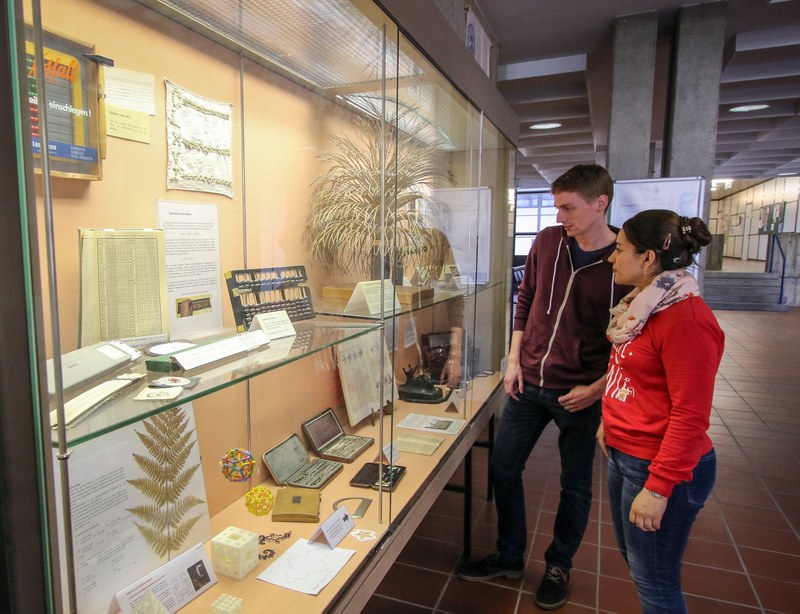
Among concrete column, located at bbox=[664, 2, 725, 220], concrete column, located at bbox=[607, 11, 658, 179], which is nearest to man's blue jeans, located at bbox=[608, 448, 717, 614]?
concrete column, located at bbox=[664, 2, 725, 220]

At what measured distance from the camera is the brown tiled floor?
7.32 feet

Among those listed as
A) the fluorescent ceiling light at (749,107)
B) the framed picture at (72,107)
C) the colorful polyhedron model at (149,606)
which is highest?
the fluorescent ceiling light at (749,107)

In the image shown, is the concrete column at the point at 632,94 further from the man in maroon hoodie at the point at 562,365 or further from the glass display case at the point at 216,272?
the glass display case at the point at 216,272

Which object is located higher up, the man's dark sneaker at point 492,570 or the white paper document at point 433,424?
the white paper document at point 433,424

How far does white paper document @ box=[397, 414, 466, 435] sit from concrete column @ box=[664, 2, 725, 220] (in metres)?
2.82

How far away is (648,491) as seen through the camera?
1394mm

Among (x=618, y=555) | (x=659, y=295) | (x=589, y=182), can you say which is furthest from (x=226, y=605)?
(x=618, y=555)

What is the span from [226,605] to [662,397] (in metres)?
1.19

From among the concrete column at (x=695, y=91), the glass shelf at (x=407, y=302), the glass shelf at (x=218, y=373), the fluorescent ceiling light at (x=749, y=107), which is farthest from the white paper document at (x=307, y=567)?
the fluorescent ceiling light at (x=749, y=107)

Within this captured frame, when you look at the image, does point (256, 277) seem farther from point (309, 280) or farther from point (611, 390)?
point (611, 390)

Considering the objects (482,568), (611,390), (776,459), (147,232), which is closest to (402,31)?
(147,232)

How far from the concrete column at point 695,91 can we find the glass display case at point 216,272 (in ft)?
9.35

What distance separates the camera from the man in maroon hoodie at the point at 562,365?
1979 mm

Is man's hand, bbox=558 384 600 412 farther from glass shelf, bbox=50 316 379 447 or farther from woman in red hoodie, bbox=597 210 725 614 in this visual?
glass shelf, bbox=50 316 379 447
